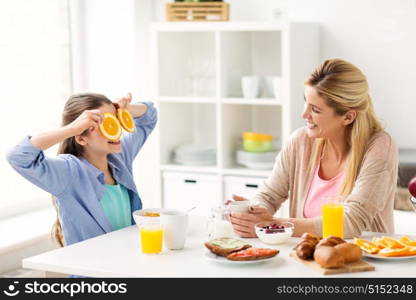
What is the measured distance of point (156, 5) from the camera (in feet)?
15.9

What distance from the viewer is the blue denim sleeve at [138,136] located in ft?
10.4

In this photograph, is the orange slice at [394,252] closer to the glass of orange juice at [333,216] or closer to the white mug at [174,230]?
the glass of orange juice at [333,216]

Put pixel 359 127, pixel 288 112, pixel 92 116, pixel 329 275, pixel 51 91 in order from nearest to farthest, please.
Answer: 1. pixel 329 275
2. pixel 92 116
3. pixel 359 127
4. pixel 288 112
5. pixel 51 91

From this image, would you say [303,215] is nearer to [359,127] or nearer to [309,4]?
[359,127]

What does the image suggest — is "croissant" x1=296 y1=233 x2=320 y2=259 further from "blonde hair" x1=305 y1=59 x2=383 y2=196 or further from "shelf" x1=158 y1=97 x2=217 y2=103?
"shelf" x1=158 y1=97 x2=217 y2=103

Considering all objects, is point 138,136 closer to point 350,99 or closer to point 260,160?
point 350,99

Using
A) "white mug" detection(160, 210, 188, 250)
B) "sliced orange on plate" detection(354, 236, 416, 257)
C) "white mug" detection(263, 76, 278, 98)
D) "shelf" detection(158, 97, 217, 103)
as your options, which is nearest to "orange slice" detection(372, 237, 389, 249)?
"sliced orange on plate" detection(354, 236, 416, 257)

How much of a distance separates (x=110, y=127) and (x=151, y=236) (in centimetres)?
51

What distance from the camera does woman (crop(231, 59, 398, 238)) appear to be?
2.77 m

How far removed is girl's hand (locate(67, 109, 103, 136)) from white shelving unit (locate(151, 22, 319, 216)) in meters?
1.69

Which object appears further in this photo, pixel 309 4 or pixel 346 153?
pixel 309 4

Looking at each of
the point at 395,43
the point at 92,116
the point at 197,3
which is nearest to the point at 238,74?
the point at 197,3

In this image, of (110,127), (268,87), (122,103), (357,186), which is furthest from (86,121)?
(268,87)

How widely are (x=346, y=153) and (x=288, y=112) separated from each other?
3.88 feet
